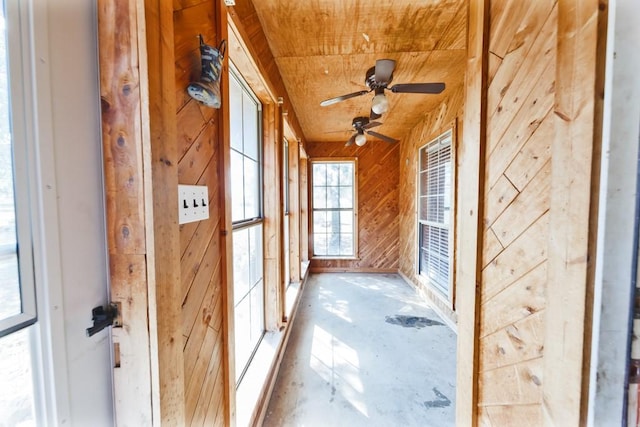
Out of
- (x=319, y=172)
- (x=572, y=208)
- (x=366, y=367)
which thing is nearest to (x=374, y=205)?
(x=319, y=172)

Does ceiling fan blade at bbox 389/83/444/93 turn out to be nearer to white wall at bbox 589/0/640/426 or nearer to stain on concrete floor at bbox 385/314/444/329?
white wall at bbox 589/0/640/426

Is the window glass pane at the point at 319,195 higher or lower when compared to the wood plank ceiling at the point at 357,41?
lower

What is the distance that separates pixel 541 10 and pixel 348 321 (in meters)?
2.95

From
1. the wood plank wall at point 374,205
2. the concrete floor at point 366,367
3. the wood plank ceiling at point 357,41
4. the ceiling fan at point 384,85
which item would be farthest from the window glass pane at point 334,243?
the ceiling fan at point 384,85

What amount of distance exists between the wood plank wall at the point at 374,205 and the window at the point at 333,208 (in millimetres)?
167

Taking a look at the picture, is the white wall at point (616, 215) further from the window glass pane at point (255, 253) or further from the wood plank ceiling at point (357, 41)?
the window glass pane at point (255, 253)

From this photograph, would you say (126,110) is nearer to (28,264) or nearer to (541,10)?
(28,264)

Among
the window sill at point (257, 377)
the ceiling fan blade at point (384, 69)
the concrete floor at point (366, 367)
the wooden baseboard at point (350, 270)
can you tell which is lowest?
the concrete floor at point (366, 367)

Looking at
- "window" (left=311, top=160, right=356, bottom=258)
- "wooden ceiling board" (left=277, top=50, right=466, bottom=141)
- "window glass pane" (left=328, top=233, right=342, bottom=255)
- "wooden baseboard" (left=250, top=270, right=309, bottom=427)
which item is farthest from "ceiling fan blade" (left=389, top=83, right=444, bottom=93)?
"window glass pane" (left=328, top=233, right=342, bottom=255)

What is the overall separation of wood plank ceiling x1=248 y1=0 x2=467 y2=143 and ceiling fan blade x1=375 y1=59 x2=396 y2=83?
188mm

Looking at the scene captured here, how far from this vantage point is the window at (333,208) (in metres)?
4.89

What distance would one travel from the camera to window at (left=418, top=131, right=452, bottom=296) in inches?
120

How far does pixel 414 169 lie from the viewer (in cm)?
401

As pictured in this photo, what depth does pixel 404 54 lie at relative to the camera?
1975 millimetres
